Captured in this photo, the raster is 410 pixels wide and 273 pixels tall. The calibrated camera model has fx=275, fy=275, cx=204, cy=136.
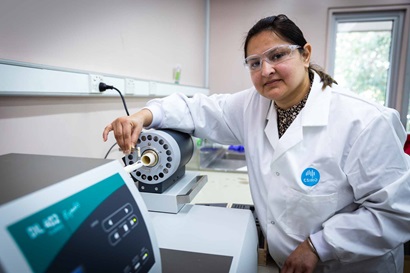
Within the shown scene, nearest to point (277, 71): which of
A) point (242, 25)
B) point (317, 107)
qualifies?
point (317, 107)

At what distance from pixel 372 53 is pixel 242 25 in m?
1.28

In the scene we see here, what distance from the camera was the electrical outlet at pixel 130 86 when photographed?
132 centimetres

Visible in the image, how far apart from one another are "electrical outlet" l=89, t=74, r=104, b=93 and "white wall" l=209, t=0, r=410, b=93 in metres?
1.81

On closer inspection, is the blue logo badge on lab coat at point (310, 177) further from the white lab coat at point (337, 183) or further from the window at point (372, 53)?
the window at point (372, 53)

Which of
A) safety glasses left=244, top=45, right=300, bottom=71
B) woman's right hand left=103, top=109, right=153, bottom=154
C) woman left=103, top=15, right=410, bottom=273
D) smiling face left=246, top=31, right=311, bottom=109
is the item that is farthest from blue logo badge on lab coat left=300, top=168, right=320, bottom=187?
woman's right hand left=103, top=109, right=153, bottom=154

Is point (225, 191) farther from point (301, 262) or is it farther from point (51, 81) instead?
point (51, 81)

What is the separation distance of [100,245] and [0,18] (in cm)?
75

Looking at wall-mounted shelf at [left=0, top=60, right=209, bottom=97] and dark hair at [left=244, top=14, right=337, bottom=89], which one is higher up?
dark hair at [left=244, top=14, right=337, bottom=89]

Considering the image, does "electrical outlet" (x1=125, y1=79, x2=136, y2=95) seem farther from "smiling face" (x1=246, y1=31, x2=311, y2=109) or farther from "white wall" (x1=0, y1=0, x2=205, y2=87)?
"smiling face" (x1=246, y1=31, x2=311, y2=109)

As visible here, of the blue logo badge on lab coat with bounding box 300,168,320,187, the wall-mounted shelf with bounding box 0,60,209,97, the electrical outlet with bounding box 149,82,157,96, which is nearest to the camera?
the wall-mounted shelf with bounding box 0,60,209,97

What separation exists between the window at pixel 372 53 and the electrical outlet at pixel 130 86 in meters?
2.07

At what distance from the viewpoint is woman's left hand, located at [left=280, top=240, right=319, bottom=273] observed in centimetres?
83

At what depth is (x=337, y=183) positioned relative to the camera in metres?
0.85

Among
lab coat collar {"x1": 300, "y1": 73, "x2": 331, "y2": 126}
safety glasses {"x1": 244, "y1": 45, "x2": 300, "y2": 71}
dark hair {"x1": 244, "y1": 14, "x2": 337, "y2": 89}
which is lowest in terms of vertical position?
lab coat collar {"x1": 300, "y1": 73, "x2": 331, "y2": 126}
